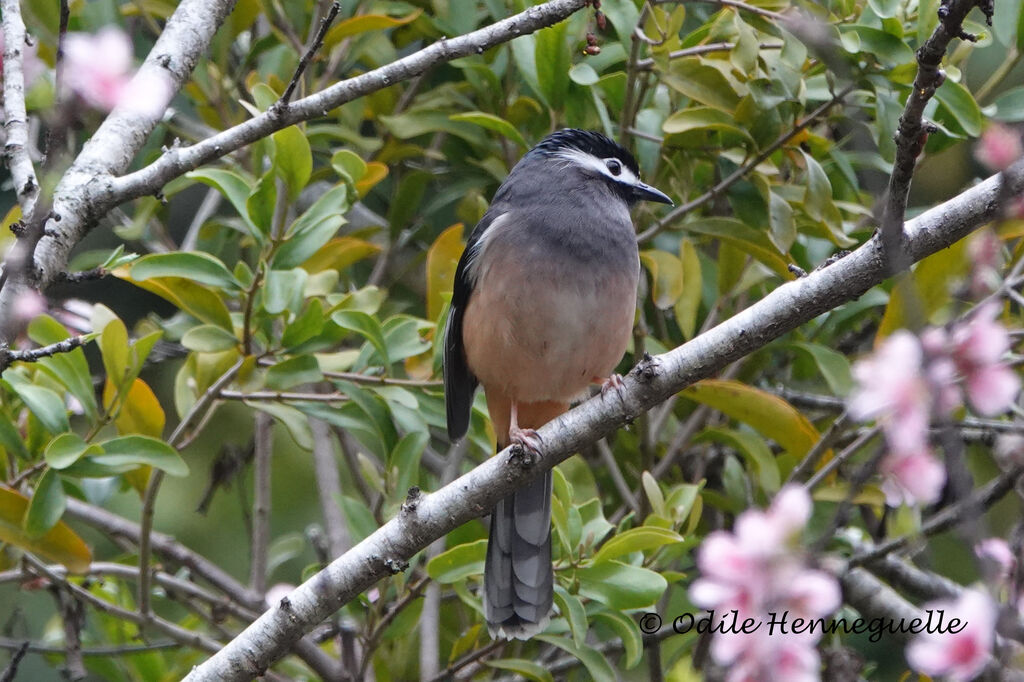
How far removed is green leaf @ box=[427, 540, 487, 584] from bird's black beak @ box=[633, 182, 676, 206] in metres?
1.42

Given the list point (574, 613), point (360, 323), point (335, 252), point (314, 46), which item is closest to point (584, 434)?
point (574, 613)

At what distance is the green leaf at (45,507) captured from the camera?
3.44 metres

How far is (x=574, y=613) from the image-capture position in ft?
11.8

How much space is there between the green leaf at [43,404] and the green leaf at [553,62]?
2.02m

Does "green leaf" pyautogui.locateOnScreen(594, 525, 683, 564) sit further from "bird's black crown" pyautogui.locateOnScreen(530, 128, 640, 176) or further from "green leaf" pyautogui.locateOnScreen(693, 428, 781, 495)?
"bird's black crown" pyautogui.locateOnScreen(530, 128, 640, 176)

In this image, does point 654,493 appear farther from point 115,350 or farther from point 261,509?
point 115,350

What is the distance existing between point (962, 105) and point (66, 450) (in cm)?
306

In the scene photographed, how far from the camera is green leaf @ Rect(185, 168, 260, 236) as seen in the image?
149 inches

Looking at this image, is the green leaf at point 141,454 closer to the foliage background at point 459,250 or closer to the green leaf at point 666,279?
the foliage background at point 459,250

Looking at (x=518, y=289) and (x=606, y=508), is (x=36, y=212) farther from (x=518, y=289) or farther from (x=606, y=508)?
(x=606, y=508)

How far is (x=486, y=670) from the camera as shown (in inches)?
161

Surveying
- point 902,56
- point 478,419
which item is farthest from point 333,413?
point 902,56

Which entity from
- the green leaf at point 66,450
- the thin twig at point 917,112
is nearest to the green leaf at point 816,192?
the thin twig at point 917,112

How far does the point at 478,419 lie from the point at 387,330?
2.04ft
